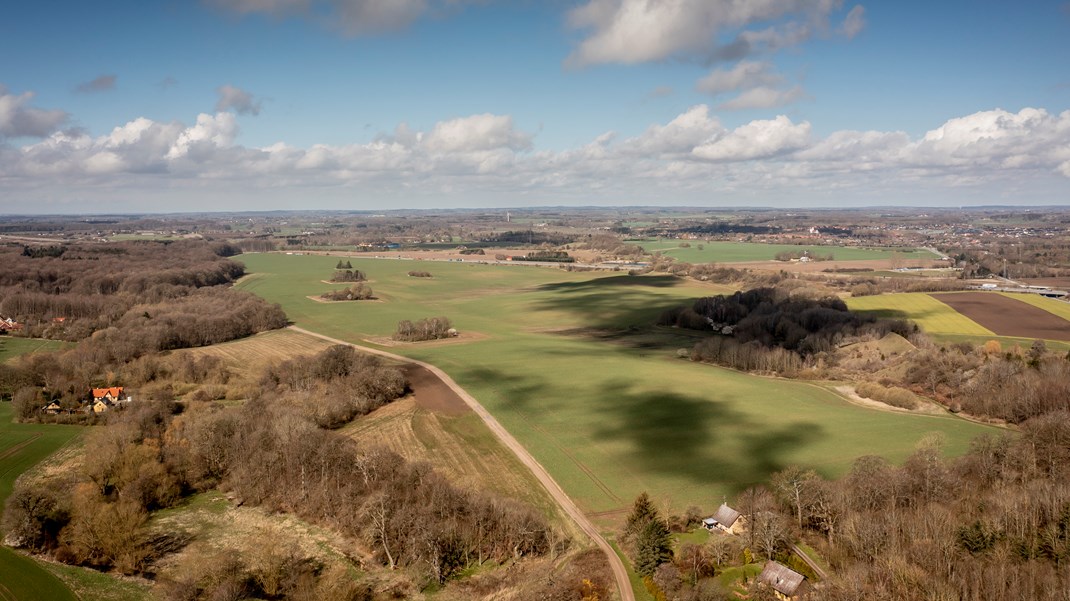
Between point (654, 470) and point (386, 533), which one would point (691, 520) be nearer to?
point (654, 470)

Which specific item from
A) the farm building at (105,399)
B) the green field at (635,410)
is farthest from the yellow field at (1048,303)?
the farm building at (105,399)

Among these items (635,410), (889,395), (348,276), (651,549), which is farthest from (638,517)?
(348,276)

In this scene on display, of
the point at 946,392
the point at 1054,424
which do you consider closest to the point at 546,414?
the point at 1054,424

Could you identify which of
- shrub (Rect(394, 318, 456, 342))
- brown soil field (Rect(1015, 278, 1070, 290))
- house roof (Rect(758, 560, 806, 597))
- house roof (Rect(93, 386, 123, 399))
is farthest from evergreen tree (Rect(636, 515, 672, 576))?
brown soil field (Rect(1015, 278, 1070, 290))

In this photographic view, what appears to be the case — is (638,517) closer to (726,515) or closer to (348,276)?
(726,515)

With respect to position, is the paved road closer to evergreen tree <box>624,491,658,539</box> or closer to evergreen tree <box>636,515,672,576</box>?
evergreen tree <box>636,515,672,576</box>
